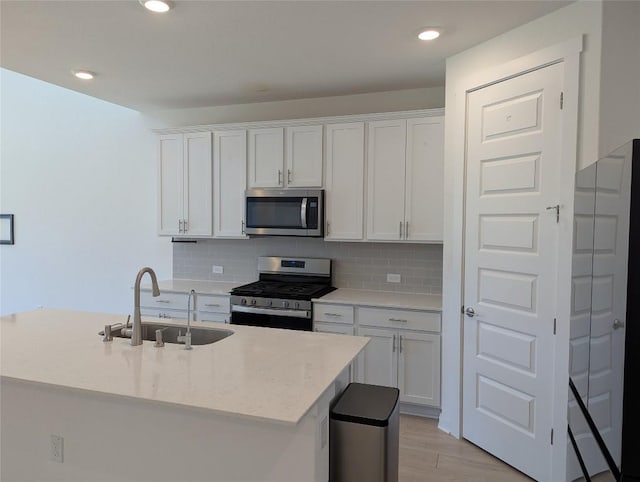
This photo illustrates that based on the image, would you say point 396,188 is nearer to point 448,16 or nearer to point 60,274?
point 448,16

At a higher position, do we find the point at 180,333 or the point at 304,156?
the point at 304,156

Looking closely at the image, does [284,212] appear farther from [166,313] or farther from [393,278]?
[166,313]

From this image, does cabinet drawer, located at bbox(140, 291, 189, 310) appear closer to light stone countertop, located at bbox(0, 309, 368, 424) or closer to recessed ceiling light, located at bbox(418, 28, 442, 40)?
light stone countertop, located at bbox(0, 309, 368, 424)

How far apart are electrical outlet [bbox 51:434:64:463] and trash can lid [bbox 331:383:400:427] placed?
125cm

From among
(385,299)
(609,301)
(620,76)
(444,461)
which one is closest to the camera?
(609,301)

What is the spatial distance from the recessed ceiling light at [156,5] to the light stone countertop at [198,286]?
235 centimetres

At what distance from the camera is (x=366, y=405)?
6.75ft

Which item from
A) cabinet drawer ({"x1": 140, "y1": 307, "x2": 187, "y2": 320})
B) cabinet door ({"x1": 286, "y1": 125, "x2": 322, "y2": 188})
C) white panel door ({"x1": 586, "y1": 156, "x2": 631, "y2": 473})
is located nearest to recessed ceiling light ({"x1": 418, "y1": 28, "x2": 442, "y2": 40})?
cabinet door ({"x1": 286, "y1": 125, "x2": 322, "y2": 188})

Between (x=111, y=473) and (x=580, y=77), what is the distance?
301cm

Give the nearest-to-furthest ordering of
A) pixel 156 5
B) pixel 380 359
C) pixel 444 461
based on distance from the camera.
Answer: pixel 156 5 < pixel 444 461 < pixel 380 359

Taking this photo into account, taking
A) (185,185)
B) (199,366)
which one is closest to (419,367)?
(199,366)

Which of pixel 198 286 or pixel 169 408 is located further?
pixel 198 286

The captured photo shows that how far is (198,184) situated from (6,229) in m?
3.14

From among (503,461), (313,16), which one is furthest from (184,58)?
(503,461)
